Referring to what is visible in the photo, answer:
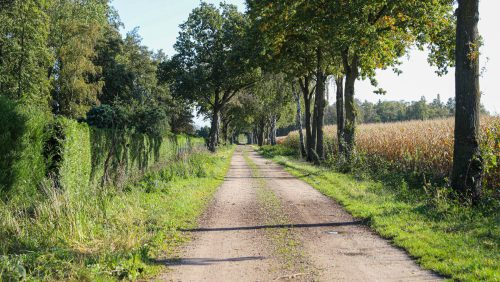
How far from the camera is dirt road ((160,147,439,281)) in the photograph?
627 centimetres

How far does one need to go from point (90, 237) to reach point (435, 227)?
→ 687 centimetres

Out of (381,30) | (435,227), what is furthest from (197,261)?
(381,30)

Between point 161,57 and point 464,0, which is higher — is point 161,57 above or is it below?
above

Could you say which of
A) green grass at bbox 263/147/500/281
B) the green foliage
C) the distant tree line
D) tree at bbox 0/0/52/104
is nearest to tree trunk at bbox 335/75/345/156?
green grass at bbox 263/147/500/281

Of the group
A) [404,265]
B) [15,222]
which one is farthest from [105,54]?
[404,265]

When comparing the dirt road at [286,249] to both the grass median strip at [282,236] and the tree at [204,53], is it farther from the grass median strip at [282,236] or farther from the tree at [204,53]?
the tree at [204,53]

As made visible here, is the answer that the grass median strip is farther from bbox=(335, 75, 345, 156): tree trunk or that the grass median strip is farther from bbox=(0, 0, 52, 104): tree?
bbox=(0, 0, 52, 104): tree

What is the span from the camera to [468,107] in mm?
10805

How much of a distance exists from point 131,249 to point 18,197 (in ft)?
16.6

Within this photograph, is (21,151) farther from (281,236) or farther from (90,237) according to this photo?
(281,236)

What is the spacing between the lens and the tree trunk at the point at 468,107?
10672 millimetres

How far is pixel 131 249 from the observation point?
7.05 metres

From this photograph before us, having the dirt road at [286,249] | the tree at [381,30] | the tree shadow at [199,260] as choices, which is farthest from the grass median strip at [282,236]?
the tree at [381,30]

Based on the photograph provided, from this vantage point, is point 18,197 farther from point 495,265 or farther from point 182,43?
point 182,43
